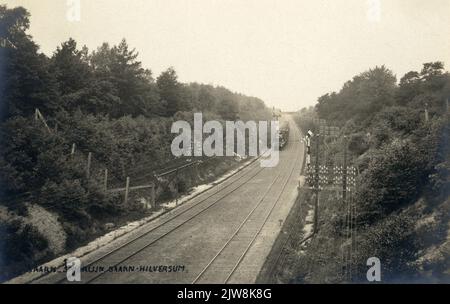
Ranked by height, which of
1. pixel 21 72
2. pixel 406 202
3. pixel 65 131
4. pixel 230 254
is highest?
pixel 21 72

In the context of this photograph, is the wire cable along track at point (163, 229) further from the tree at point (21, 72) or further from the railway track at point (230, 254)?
the tree at point (21, 72)

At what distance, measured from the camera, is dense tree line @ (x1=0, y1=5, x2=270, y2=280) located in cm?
1634

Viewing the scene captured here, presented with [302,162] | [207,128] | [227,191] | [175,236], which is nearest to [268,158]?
[302,162]

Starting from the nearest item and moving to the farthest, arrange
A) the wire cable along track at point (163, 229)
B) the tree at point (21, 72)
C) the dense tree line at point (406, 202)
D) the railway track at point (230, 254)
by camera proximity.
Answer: the dense tree line at point (406, 202)
the railway track at point (230, 254)
the wire cable along track at point (163, 229)
the tree at point (21, 72)

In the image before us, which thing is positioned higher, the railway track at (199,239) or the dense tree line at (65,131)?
the dense tree line at (65,131)

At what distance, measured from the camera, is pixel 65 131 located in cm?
2144

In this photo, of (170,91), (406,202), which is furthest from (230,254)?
(170,91)

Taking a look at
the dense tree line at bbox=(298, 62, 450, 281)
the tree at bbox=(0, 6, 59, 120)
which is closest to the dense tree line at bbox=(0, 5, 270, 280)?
the tree at bbox=(0, 6, 59, 120)

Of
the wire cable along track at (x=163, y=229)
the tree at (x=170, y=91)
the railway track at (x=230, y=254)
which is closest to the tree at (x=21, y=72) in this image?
the wire cable along track at (x=163, y=229)

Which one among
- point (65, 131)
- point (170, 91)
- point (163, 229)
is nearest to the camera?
point (163, 229)

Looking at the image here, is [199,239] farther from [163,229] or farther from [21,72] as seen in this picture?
[21,72]

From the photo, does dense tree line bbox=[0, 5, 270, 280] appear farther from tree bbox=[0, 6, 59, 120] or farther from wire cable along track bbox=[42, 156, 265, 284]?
wire cable along track bbox=[42, 156, 265, 284]

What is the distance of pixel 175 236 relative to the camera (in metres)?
18.0

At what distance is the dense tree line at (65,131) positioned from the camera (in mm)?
16344
